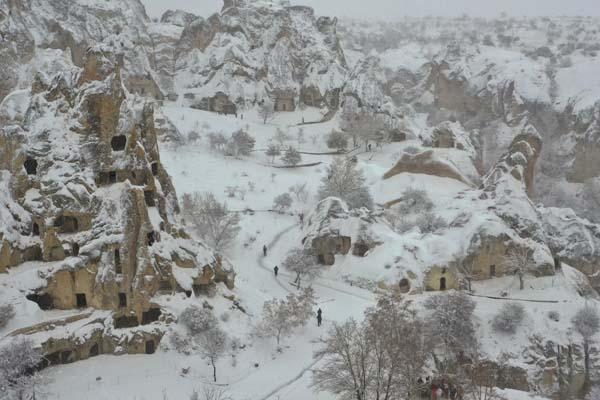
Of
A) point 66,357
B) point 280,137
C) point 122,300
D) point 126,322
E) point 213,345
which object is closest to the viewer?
point 213,345

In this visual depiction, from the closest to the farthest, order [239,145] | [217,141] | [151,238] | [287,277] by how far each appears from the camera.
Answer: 1. [151,238]
2. [287,277]
3. [239,145]
4. [217,141]

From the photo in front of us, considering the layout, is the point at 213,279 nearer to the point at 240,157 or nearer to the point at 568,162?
the point at 240,157

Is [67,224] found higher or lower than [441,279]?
higher

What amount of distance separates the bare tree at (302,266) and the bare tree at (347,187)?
46.7 feet

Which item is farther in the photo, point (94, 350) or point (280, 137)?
point (280, 137)

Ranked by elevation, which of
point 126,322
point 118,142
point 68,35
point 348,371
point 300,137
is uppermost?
point 68,35

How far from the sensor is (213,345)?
2688 cm

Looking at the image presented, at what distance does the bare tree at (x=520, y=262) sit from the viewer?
41.9 metres

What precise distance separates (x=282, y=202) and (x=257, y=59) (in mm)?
45555

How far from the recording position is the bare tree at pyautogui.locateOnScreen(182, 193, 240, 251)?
150 feet

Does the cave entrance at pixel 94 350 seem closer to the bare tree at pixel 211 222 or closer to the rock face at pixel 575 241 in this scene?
the bare tree at pixel 211 222

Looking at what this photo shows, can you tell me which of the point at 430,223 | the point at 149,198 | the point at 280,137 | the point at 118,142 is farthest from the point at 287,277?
the point at 280,137

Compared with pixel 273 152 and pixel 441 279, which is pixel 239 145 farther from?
pixel 441 279

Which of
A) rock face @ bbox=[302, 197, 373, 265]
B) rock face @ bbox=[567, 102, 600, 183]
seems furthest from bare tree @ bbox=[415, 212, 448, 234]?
rock face @ bbox=[567, 102, 600, 183]
